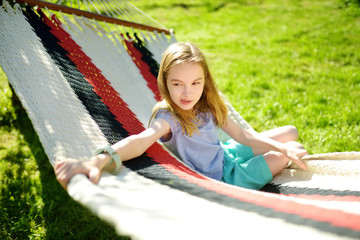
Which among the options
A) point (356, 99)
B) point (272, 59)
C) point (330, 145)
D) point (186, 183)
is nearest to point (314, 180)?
point (186, 183)

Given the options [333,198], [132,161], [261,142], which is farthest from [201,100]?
[333,198]

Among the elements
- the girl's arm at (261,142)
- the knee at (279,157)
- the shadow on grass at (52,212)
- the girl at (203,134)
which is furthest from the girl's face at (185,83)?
the shadow on grass at (52,212)

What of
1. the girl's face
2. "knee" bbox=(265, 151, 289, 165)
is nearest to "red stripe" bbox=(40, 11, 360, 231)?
the girl's face

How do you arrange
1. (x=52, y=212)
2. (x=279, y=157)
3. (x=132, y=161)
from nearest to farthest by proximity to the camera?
(x=132, y=161) → (x=279, y=157) → (x=52, y=212)

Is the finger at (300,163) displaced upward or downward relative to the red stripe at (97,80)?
downward

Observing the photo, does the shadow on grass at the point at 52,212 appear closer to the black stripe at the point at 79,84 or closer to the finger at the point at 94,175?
the black stripe at the point at 79,84

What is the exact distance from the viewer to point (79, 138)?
97 centimetres

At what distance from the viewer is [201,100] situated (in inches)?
58.1

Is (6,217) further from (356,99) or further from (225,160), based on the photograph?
(356,99)

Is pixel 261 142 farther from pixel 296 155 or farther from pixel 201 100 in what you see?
pixel 201 100

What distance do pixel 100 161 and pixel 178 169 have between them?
1.10ft

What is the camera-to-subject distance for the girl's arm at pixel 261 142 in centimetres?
131

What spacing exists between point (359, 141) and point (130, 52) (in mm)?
1807

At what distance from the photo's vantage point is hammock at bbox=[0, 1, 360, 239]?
1.88 feet
